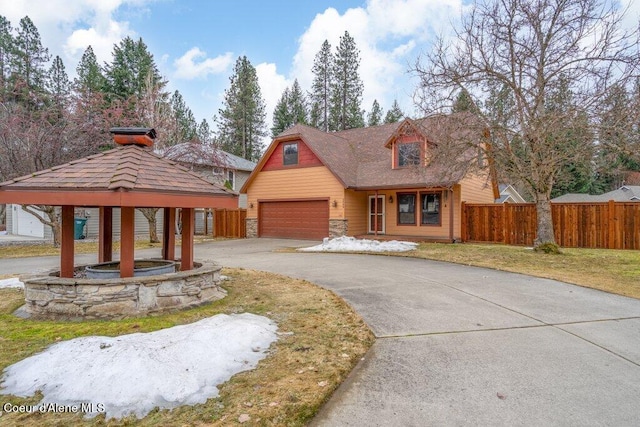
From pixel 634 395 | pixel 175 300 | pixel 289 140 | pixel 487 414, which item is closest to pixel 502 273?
pixel 634 395

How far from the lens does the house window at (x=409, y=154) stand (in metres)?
16.1

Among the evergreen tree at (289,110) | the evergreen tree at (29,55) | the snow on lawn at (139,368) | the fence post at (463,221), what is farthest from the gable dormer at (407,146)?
the evergreen tree at (29,55)

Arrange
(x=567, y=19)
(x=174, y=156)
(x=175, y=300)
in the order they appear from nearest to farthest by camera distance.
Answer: (x=175, y=300) < (x=567, y=19) < (x=174, y=156)

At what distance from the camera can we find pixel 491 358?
142 inches

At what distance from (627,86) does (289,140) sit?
13.2 m

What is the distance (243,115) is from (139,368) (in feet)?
124

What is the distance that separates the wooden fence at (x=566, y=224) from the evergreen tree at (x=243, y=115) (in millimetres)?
28538

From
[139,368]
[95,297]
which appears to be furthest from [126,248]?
[139,368]

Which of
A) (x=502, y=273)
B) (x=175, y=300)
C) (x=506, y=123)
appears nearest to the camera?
(x=175, y=300)

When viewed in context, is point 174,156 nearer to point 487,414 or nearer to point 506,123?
point 506,123

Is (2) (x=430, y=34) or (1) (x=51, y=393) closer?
(1) (x=51, y=393)

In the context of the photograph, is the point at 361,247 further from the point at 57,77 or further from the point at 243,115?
the point at 57,77

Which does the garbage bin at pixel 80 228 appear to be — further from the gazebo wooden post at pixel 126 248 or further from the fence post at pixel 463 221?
the fence post at pixel 463 221

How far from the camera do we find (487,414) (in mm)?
2627
